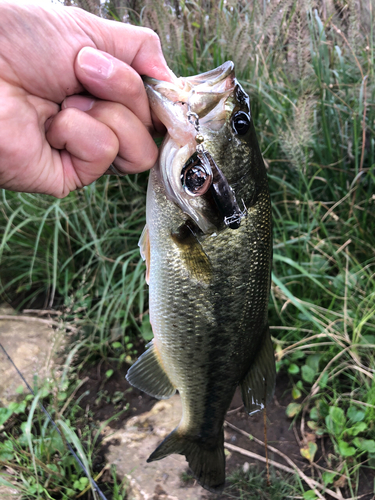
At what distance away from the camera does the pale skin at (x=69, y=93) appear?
1040mm

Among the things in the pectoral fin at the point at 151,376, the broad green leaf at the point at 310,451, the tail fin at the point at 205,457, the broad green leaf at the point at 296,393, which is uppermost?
the pectoral fin at the point at 151,376

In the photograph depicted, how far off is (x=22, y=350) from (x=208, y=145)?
2403 millimetres

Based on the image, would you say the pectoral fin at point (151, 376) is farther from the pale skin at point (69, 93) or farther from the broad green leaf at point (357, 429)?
the broad green leaf at point (357, 429)

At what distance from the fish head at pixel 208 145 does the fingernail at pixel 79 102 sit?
0.20 metres

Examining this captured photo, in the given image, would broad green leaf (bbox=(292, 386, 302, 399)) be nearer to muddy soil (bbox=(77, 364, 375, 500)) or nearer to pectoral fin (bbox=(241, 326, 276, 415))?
muddy soil (bbox=(77, 364, 375, 500))

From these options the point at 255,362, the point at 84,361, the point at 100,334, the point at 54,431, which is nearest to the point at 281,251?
the point at 255,362

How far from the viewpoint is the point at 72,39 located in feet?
3.50

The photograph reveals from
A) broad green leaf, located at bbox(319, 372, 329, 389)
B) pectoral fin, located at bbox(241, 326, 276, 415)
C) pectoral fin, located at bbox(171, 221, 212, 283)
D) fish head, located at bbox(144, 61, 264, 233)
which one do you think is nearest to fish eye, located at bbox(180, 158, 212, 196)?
fish head, located at bbox(144, 61, 264, 233)

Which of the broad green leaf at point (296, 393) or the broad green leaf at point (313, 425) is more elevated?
the broad green leaf at point (296, 393)

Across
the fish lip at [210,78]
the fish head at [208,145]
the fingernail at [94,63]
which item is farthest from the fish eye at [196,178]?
the fingernail at [94,63]

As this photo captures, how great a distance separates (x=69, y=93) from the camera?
Answer: 1.17 meters

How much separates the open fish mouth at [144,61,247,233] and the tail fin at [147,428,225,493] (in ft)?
3.23

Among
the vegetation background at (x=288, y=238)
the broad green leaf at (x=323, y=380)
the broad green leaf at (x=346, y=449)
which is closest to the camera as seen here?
the broad green leaf at (x=346, y=449)

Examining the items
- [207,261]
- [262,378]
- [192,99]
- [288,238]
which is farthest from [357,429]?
[192,99]
